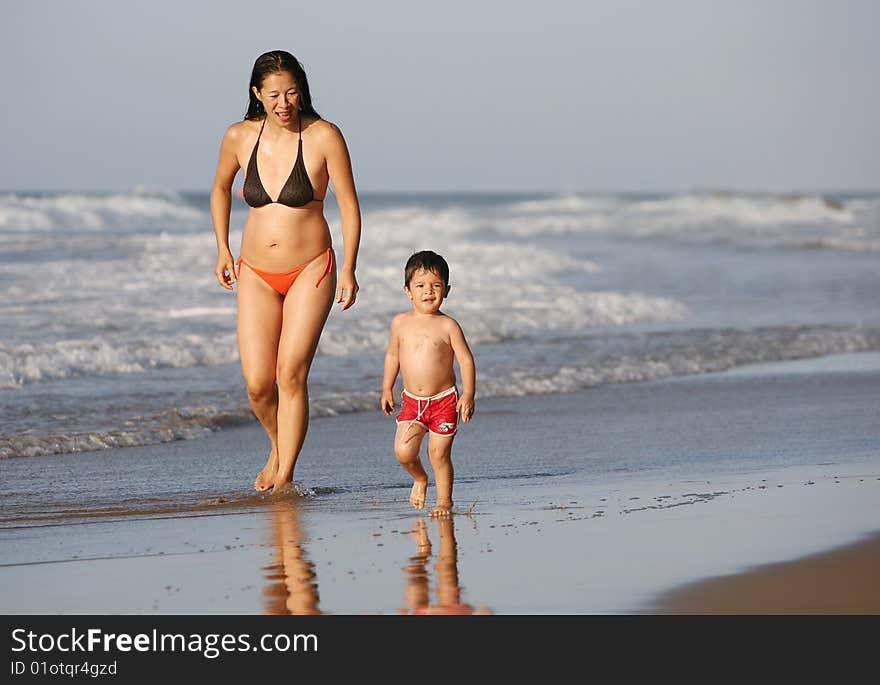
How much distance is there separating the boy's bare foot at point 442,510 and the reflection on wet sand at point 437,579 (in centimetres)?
23

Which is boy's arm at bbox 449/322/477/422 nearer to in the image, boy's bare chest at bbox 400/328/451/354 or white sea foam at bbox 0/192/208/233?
boy's bare chest at bbox 400/328/451/354

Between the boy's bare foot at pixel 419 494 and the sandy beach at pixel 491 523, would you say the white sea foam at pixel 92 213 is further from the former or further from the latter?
the boy's bare foot at pixel 419 494

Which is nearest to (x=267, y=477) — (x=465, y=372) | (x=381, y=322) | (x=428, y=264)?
(x=465, y=372)

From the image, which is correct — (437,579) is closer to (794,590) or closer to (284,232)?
(794,590)

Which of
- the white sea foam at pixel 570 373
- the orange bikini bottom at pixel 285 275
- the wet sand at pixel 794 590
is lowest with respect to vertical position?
the wet sand at pixel 794 590

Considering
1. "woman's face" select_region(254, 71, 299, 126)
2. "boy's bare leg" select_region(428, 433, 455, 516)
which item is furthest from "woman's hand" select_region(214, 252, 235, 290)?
"boy's bare leg" select_region(428, 433, 455, 516)

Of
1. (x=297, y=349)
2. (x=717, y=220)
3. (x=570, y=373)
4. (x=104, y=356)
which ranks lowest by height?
(x=297, y=349)

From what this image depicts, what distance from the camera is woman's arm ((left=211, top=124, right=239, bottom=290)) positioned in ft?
19.6

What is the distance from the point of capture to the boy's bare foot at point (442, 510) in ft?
18.2

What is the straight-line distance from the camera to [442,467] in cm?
577

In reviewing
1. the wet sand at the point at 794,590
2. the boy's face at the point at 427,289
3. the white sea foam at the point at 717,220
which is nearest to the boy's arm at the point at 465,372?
the boy's face at the point at 427,289

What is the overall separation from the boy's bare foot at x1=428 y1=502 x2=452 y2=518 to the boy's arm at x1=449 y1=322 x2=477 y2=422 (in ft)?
1.19

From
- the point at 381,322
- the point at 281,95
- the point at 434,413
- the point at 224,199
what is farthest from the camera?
the point at 381,322

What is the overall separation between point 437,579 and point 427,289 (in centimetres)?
176
